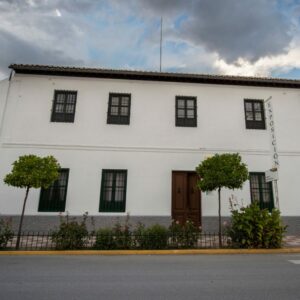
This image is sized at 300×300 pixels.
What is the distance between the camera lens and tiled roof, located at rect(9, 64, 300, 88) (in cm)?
1175

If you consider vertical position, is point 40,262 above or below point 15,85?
below

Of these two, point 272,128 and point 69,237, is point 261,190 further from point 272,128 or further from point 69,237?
point 69,237

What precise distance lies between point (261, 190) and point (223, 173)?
4378 mm

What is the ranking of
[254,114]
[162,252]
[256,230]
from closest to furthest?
[162,252], [256,230], [254,114]

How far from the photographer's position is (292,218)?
11.2 m

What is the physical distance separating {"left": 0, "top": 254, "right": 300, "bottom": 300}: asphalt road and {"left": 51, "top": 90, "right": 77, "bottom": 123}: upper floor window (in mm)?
6531

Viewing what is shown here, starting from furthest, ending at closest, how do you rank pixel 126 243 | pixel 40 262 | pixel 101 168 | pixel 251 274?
pixel 101 168
pixel 126 243
pixel 40 262
pixel 251 274

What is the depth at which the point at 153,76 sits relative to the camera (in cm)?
1215

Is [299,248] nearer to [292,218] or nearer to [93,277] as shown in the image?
[292,218]

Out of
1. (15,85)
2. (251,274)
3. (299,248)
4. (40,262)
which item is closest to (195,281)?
(251,274)

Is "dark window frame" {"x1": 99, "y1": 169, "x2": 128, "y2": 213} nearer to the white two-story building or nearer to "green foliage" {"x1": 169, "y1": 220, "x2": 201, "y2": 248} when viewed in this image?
the white two-story building

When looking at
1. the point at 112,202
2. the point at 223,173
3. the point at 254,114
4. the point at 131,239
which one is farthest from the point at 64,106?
the point at 254,114

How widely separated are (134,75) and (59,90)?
3.79 meters

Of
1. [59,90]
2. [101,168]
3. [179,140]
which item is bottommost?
[101,168]
